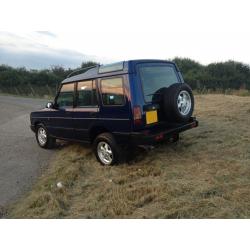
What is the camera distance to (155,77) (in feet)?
16.9

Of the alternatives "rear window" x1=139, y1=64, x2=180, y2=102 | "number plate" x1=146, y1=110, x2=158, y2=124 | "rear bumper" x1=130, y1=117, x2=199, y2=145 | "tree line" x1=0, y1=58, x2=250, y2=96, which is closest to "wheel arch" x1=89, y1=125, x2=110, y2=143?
"rear bumper" x1=130, y1=117, x2=199, y2=145

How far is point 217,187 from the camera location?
385cm

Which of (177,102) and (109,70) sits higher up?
(109,70)

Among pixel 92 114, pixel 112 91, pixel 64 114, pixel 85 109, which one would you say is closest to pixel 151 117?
pixel 112 91

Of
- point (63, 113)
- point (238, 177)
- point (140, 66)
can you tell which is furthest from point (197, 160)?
point (63, 113)

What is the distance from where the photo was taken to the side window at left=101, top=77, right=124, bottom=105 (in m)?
4.95

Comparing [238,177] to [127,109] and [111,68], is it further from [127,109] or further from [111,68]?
[111,68]

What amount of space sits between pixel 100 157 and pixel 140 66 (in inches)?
73.5

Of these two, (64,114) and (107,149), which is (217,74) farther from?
(107,149)

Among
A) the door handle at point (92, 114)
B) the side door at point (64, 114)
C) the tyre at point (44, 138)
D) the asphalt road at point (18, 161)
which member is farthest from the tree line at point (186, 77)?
the door handle at point (92, 114)

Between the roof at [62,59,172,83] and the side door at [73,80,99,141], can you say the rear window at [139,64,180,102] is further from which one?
the side door at [73,80,99,141]

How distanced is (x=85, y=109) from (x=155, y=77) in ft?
5.05

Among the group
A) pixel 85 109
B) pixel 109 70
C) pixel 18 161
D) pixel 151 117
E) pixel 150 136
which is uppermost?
pixel 109 70

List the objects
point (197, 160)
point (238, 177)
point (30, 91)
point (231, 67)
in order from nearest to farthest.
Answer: point (238, 177) → point (197, 160) → point (231, 67) → point (30, 91)
